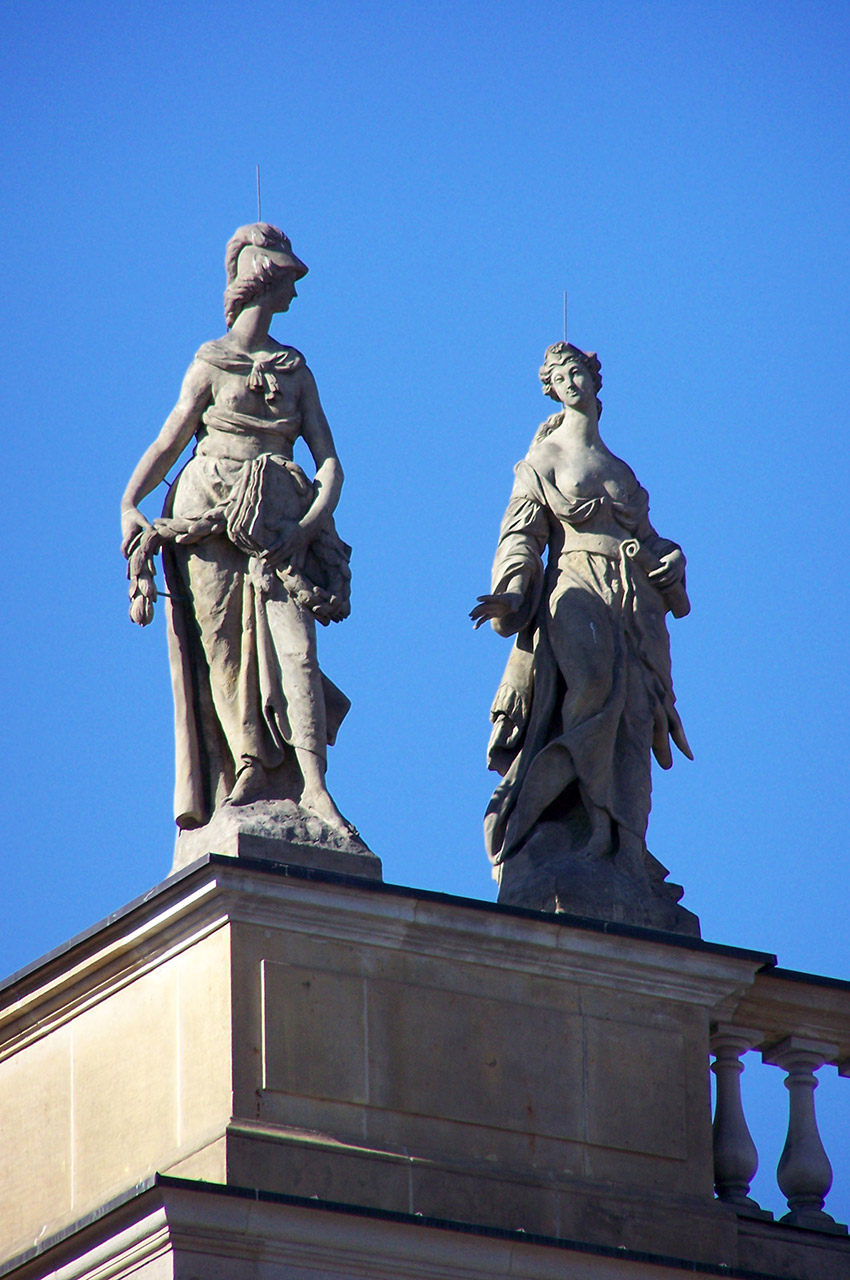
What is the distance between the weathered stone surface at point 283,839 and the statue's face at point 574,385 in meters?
3.40

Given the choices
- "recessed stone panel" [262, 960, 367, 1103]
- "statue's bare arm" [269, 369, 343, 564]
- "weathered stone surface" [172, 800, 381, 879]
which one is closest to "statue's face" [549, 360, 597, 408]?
"statue's bare arm" [269, 369, 343, 564]

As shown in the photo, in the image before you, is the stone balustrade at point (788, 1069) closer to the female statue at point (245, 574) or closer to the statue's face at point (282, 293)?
the female statue at point (245, 574)

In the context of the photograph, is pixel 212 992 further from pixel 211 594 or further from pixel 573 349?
pixel 573 349

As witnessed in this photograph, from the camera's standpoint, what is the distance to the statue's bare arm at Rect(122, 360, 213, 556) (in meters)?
16.6

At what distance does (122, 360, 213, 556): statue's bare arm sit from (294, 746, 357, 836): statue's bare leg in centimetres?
169

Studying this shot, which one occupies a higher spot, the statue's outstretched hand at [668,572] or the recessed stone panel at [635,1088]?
the statue's outstretched hand at [668,572]

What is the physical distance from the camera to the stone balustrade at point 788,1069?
1622 cm

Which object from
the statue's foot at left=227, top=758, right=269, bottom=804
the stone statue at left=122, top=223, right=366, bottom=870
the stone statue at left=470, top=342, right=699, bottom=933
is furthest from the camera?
the stone statue at left=470, top=342, right=699, bottom=933

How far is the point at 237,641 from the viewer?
16219 millimetres

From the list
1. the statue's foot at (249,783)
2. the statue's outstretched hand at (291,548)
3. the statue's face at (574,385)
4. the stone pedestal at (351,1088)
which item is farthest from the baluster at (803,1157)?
the statue's face at (574,385)

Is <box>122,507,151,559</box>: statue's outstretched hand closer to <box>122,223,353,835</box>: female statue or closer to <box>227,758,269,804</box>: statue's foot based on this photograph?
<box>122,223,353,835</box>: female statue

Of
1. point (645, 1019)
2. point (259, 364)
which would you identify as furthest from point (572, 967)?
point (259, 364)

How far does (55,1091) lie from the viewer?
51.6ft

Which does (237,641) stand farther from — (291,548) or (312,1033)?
(312,1033)
